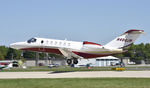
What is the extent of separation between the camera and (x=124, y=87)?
25688 mm

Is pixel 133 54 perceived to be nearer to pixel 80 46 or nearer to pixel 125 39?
pixel 80 46

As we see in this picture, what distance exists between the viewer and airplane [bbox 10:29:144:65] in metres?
45.3

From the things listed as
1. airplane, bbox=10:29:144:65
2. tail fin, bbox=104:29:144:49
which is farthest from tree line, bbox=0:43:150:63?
tail fin, bbox=104:29:144:49

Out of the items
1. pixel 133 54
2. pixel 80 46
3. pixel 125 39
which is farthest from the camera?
pixel 133 54

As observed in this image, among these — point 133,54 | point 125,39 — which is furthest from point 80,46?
point 133,54

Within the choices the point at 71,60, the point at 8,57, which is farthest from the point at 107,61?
the point at 8,57

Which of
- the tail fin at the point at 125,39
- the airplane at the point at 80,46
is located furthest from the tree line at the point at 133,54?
the tail fin at the point at 125,39

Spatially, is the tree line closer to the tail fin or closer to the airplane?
the airplane

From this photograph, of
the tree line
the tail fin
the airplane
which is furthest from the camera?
the tree line

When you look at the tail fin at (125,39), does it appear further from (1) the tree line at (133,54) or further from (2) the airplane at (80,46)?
(1) the tree line at (133,54)

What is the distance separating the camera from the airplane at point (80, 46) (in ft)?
149

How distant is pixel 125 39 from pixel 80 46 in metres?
7.95

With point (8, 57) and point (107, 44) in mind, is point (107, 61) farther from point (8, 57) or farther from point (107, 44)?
point (8, 57)

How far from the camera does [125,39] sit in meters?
45.5
